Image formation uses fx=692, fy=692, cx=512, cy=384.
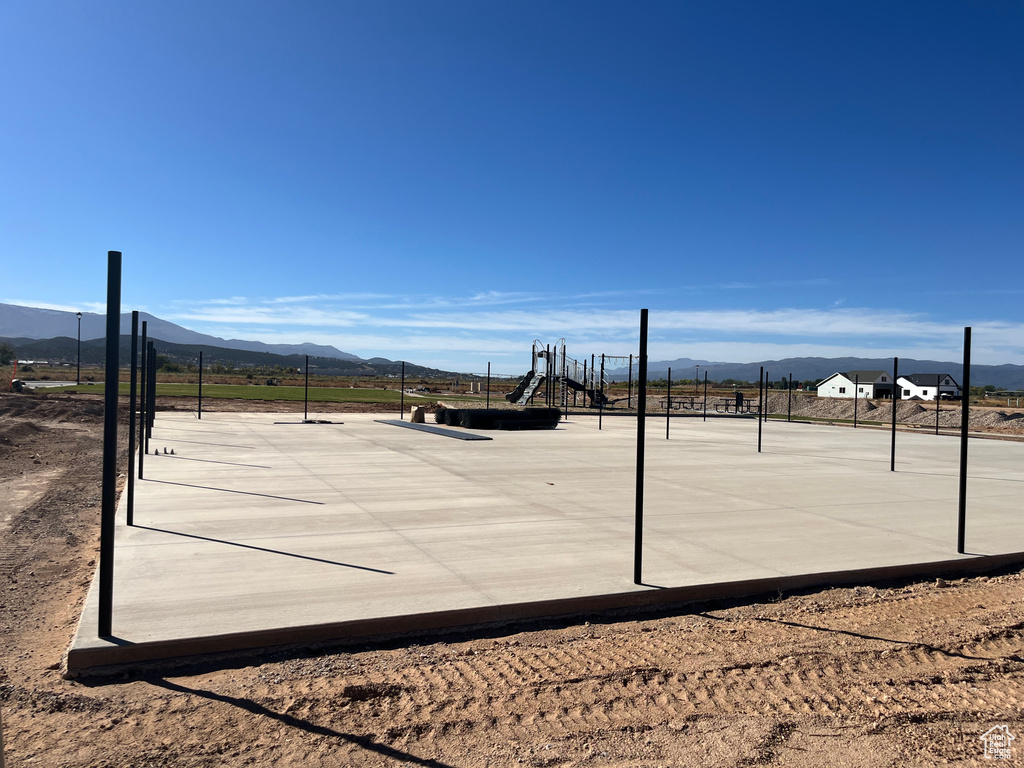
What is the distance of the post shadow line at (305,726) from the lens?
3195 millimetres

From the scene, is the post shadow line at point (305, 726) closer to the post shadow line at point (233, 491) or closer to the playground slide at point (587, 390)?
the post shadow line at point (233, 491)

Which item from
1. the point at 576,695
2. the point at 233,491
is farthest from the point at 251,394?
the point at 576,695

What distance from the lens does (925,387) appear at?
271 ft

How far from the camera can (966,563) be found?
6.76 metres

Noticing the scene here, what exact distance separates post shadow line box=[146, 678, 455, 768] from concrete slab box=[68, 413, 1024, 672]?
50cm

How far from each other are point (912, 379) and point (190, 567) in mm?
97301

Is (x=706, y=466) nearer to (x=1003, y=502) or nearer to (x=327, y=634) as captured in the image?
(x=1003, y=502)

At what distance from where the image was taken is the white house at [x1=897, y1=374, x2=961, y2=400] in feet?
257

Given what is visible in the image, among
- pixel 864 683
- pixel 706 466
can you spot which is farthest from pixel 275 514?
pixel 706 466

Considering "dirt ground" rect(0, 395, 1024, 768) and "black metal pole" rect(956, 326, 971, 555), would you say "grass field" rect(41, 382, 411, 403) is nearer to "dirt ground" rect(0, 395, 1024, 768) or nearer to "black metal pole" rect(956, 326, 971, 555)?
"black metal pole" rect(956, 326, 971, 555)

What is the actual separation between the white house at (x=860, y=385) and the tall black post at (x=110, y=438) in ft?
263

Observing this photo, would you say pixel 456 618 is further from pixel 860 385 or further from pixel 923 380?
pixel 923 380

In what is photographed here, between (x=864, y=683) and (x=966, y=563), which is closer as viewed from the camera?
(x=864, y=683)

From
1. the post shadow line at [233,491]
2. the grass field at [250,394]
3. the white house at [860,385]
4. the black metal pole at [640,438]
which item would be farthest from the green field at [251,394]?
the white house at [860,385]
